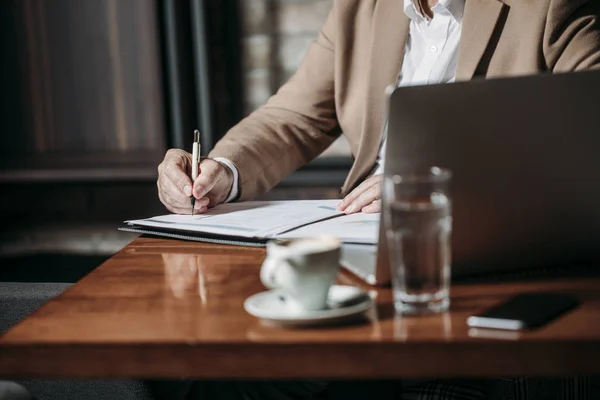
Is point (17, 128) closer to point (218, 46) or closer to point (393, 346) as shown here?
point (218, 46)

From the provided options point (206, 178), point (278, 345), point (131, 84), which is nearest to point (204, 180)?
point (206, 178)

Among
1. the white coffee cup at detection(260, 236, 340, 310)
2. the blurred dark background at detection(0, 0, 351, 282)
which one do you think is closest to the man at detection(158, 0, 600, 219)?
the white coffee cup at detection(260, 236, 340, 310)

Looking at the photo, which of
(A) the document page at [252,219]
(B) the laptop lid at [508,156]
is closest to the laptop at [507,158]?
(B) the laptop lid at [508,156]

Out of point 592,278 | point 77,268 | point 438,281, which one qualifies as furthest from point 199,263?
point 77,268

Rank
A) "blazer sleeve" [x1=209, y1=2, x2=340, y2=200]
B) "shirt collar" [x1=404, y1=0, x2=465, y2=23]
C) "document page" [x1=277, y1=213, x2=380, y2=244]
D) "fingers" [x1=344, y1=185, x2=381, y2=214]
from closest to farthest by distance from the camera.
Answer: "document page" [x1=277, y1=213, x2=380, y2=244] → "fingers" [x1=344, y1=185, x2=381, y2=214] → "shirt collar" [x1=404, y1=0, x2=465, y2=23] → "blazer sleeve" [x1=209, y1=2, x2=340, y2=200]

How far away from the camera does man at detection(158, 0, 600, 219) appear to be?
139 centimetres

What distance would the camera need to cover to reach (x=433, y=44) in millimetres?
1600

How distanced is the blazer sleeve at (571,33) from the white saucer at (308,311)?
Answer: 2.69 ft

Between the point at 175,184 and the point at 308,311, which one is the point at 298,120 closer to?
the point at 175,184

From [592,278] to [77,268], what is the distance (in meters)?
1.69

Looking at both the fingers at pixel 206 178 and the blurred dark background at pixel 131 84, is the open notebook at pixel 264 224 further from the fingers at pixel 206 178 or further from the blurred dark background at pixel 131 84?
the blurred dark background at pixel 131 84

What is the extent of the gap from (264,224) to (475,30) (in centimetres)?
59

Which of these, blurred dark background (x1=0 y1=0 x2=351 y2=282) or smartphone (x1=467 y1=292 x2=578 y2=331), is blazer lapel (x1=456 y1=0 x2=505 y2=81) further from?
blurred dark background (x1=0 y1=0 x2=351 y2=282)

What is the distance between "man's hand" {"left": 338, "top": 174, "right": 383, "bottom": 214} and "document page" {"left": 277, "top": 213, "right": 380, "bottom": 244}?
0.15 ft
